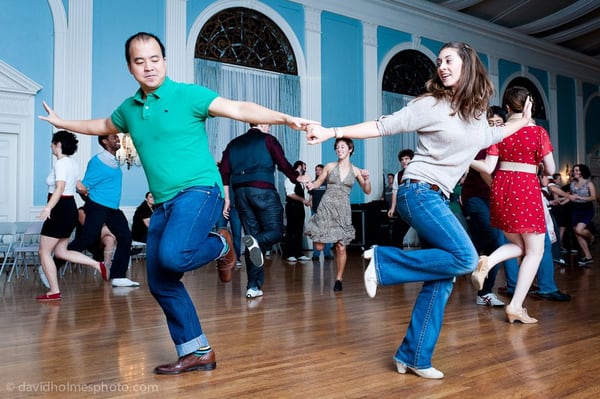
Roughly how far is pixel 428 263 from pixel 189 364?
1000mm

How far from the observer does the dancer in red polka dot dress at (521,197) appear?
339 cm

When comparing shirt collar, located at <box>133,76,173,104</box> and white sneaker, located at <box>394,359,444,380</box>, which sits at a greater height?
shirt collar, located at <box>133,76,173,104</box>

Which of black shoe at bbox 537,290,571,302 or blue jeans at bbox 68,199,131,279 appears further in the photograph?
blue jeans at bbox 68,199,131,279

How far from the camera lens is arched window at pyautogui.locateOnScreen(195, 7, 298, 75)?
920 centimetres

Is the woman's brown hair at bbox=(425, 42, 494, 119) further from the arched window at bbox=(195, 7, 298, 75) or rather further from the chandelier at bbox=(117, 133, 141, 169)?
the arched window at bbox=(195, 7, 298, 75)

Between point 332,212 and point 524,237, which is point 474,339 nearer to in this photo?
point 524,237

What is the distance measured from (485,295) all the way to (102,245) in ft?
14.4

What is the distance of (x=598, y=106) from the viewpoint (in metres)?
16.8

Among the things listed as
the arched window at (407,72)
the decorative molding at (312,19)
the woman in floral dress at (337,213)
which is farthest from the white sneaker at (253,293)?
the arched window at (407,72)

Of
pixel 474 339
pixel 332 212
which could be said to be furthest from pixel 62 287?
pixel 474 339

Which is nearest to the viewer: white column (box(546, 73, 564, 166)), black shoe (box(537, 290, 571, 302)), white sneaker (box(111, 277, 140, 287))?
black shoe (box(537, 290, 571, 302))

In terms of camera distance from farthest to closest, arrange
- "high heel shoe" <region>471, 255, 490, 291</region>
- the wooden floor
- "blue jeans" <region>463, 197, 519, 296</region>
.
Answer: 1. "blue jeans" <region>463, 197, 519, 296</region>
2. "high heel shoe" <region>471, 255, 490, 291</region>
3. the wooden floor

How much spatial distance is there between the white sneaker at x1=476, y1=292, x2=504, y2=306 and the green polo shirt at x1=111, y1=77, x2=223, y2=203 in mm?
2512

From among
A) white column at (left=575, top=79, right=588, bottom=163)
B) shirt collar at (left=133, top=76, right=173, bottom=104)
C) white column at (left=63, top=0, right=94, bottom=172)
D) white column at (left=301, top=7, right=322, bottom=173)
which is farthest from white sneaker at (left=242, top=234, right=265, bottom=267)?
white column at (left=575, top=79, right=588, bottom=163)
